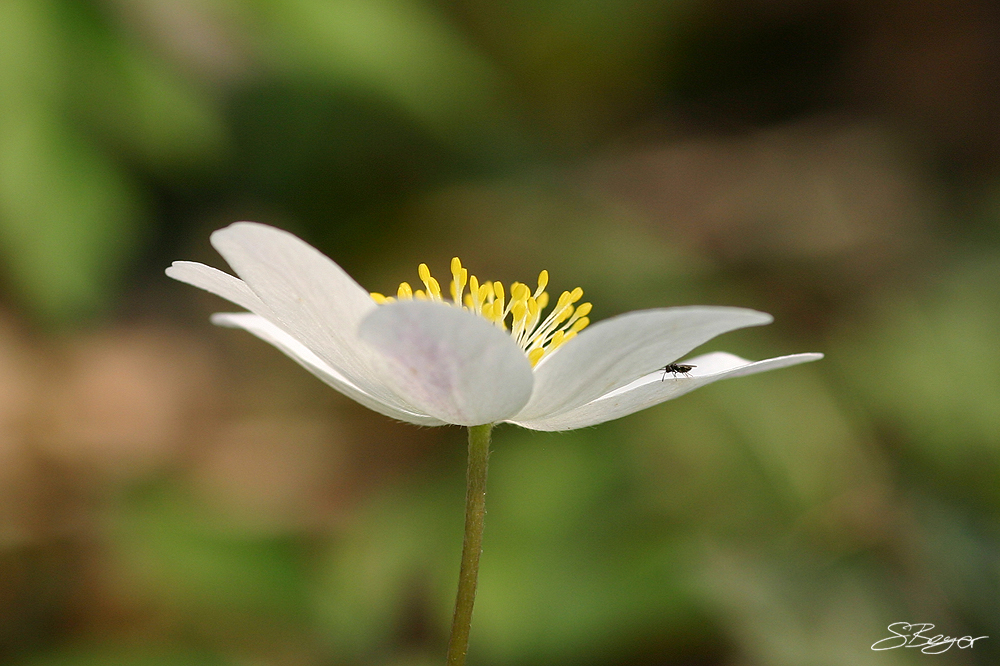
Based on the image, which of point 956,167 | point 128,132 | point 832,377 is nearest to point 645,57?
point 956,167

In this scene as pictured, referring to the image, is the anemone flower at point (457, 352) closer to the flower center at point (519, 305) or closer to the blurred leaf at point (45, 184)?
the flower center at point (519, 305)

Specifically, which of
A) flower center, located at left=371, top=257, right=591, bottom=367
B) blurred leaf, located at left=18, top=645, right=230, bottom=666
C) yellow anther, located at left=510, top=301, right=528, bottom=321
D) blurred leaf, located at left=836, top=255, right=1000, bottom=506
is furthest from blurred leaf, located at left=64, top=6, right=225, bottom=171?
blurred leaf, located at left=836, top=255, right=1000, bottom=506

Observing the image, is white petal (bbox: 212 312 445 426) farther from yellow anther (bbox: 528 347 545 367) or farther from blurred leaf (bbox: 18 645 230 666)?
blurred leaf (bbox: 18 645 230 666)

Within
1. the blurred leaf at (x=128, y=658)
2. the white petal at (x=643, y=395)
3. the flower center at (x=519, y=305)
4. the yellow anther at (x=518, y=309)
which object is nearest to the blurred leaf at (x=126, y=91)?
the blurred leaf at (x=128, y=658)
